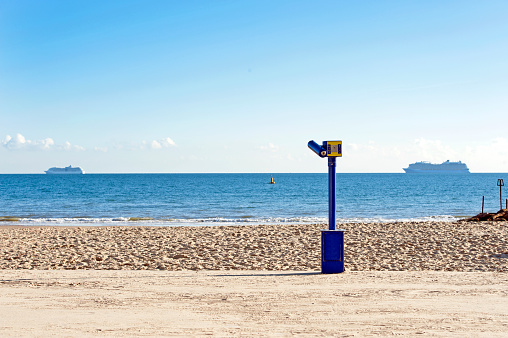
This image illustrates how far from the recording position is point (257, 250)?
38.7 ft

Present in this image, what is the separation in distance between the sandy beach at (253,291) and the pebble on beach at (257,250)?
1.3 inches

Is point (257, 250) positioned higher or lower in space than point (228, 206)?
higher

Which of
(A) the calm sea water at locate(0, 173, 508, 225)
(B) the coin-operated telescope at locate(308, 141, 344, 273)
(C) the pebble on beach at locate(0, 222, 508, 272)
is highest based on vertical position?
(B) the coin-operated telescope at locate(308, 141, 344, 273)

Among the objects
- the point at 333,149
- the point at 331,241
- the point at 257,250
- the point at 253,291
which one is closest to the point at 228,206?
the point at 257,250

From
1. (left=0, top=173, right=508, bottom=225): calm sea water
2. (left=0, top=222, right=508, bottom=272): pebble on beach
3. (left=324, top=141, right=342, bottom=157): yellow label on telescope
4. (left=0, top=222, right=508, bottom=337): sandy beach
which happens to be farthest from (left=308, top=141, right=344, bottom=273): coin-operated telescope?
(left=0, top=173, right=508, bottom=225): calm sea water

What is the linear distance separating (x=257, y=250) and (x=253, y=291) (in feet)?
16.9

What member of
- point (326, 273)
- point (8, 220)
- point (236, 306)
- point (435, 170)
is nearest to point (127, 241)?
point (326, 273)

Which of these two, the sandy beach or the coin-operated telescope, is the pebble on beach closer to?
the sandy beach

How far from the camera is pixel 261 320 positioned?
17.2 feet

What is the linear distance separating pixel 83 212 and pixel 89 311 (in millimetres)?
27745

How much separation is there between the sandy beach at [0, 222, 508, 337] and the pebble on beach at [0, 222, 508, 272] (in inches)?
1.3

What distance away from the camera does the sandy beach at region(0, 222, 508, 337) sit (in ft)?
16.5

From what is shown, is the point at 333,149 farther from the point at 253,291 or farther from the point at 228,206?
the point at 228,206

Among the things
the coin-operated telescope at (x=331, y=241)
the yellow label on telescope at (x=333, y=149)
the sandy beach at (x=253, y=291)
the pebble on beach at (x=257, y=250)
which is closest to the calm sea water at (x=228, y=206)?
the pebble on beach at (x=257, y=250)
